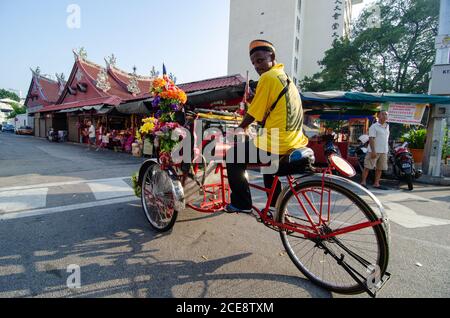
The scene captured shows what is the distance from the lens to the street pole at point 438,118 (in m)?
6.92

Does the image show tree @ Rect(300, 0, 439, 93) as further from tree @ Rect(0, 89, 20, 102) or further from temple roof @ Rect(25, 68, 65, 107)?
tree @ Rect(0, 89, 20, 102)

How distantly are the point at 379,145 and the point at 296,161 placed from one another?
4673 mm

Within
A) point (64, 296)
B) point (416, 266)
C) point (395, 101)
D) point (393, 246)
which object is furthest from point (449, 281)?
point (395, 101)

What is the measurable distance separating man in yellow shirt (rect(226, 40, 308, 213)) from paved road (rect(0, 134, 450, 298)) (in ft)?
2.49

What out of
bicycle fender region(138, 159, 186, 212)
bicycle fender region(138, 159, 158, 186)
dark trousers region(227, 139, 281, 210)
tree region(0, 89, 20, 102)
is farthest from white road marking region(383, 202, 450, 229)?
tree region(0, 89, 20, 102)

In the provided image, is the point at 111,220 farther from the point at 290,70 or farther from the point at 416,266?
the point at 290,70

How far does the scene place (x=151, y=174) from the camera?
3.35 m

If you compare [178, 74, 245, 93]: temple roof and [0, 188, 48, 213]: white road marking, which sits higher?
[178, 74, 245, 93]: temple roof

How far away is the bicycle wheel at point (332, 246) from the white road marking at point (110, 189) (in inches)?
131

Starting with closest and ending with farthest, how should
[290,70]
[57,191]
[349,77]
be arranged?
[57,191] < [349,77] < [290,70]

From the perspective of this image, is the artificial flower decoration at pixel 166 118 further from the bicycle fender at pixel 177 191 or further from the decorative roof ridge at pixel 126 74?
the decorative roof ridge at pixel 126 74

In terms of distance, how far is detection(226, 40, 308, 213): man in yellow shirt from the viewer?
2115mm

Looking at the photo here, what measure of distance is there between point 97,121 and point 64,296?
1792 cm

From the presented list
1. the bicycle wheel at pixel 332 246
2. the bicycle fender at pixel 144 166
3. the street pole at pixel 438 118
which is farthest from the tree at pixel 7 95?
the bicycle wheel at pixel 332 246
